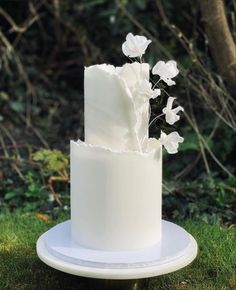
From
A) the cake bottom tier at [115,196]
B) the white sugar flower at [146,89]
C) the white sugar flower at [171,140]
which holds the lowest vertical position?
the cake bottom tier at [115,196]

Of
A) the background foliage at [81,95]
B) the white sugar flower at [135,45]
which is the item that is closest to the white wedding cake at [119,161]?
the white sugar flower at [135,45]

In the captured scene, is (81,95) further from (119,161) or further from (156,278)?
(119,161)

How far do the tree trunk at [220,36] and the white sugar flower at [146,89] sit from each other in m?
Result: 1.71

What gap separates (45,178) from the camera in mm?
4598

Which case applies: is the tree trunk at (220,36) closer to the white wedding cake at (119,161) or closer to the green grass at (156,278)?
the green grass at (156,278)

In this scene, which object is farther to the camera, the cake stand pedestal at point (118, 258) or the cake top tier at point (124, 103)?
the cake top tier at point (124, 103)

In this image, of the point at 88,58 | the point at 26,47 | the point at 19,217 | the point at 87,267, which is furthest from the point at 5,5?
the point at 87,267

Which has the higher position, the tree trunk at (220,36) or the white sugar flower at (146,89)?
the tree trunk at (220,36)

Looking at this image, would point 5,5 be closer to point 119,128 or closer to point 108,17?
point 108,17

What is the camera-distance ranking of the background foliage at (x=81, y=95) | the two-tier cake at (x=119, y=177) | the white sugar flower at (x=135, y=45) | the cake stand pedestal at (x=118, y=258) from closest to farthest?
the cake stand pedestal at (x=118, y=258)
the two-tier cake at (x=119, y=177)
the white sugar flower at (x=135, y=45)
the background foliage at (x=81, y=95)

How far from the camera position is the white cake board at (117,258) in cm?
262

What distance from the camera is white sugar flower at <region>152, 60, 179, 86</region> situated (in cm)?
288

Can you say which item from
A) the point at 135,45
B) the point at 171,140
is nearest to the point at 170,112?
the point at 171,140

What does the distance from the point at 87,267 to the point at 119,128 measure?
2.06ft
